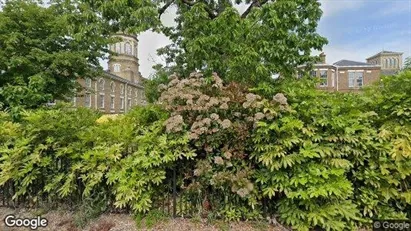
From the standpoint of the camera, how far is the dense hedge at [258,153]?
292 centimetres

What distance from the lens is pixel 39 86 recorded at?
26.7 feet

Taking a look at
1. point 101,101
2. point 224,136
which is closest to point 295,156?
point 224,136

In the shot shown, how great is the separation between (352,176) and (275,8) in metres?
4.07

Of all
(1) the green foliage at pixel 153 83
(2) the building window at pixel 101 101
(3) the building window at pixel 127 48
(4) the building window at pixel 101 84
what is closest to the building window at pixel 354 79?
(1) the green foliage at pixel 153 83

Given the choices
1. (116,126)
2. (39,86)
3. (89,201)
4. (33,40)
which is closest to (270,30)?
(116,126)

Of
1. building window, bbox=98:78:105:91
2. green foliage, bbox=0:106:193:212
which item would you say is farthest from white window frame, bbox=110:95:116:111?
green foliage, bbox=0:106:193:212

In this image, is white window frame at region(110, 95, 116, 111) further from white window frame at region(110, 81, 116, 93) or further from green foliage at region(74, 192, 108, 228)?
green foliage at region(74, 192, 108, 228)

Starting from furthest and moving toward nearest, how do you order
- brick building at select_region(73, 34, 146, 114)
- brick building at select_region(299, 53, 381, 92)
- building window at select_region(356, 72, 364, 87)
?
building window at select_region(356, 72, 364, 87) → brick building at select_region(299, 53, 381, 92) → brick building at select_region(73, 34, 146, 114)

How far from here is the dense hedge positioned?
2.92 m

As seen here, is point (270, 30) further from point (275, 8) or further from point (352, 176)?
point (352, 176)

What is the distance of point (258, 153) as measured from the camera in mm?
3133

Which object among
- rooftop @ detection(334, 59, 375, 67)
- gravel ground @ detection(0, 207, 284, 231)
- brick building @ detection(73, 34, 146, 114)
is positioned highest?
rooftop @ detection(334, 59, 375, 67)

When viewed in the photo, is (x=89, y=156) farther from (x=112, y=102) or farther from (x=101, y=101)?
(x=112, y=102)

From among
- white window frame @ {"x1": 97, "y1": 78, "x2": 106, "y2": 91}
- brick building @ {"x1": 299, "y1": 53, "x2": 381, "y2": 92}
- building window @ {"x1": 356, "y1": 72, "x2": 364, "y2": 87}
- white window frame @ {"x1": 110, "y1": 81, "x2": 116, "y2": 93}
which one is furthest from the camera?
white window frame @ {"x1": 110, "y1": 81, "x2": 116, "y2": 93}
